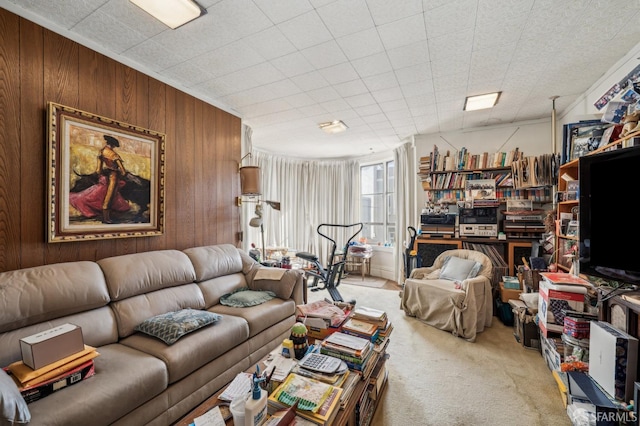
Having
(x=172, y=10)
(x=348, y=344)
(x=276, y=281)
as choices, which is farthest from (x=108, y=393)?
(x=172, y=10)

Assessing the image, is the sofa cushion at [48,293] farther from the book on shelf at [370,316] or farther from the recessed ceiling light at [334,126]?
the recessed ceiling light at [334,126]

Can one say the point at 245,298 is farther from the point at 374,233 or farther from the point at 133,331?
the point at 374,233

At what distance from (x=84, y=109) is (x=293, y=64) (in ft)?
5.68

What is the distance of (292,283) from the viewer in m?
2.73

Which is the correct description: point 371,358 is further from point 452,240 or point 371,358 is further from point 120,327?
point 452,240

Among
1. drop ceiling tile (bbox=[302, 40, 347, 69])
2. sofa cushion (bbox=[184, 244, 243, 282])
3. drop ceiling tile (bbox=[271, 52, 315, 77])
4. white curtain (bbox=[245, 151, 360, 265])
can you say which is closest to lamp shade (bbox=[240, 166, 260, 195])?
sofa cushion (bbox=[184, 244, 243, 282])

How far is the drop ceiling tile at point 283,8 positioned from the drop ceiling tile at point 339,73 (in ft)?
2.31

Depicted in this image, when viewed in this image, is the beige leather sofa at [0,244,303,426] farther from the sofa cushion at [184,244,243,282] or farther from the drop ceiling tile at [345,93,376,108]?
the drop ceiling tile at [345,93,376,108]

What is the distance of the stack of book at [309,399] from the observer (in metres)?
1.10

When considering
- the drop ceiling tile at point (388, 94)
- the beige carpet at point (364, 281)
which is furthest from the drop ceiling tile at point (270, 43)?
the beige carpet at point (364, 281)

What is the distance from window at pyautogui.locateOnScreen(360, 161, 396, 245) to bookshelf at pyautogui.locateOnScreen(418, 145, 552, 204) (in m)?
1.23

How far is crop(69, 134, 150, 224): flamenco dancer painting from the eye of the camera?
205cm

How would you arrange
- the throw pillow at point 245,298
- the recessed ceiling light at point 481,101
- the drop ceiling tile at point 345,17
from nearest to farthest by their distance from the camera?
1. the drop ceiling tile at point 345,17
2. the throw pillow at point 245,298
3. the recessed ceiling light at point 481,101

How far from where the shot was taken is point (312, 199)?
20.0ft
